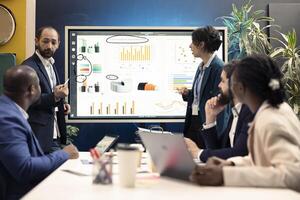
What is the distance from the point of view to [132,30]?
4477 millimetres

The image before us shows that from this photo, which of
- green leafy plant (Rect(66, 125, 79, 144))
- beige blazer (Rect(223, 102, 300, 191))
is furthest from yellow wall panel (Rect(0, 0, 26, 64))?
beige blazer (Rect(223, 102, 300, 191))

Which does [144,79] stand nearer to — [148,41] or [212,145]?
[148,41]

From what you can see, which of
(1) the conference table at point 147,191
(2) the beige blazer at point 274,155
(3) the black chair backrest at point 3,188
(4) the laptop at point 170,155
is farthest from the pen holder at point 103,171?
(3) the black chair backrest at point 3,188

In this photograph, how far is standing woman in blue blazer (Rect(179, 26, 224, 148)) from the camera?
11.1ft

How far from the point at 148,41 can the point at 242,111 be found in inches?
98.5

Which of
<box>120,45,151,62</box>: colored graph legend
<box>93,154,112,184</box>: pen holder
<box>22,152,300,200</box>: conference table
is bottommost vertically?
<box>22,152,300,200</box>: conference table

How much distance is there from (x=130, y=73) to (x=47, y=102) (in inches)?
53.4

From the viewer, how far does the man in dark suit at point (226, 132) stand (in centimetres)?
209

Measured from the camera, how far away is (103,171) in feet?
5.12

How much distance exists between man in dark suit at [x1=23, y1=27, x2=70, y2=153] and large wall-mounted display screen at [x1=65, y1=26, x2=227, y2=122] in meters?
0.61

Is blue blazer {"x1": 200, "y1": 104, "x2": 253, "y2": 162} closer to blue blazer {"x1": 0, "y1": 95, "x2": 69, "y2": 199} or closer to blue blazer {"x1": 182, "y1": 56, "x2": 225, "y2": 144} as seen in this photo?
blue blazer {"x1": 0, "y1": 95, "x2": 69, "y2": 199}

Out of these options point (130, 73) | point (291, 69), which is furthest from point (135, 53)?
point (291, 69)

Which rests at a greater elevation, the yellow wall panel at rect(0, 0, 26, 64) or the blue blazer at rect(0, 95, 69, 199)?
the yellow wall panel at rect(0, 0, 26, 64)

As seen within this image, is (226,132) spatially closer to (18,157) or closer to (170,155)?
(170,155)
